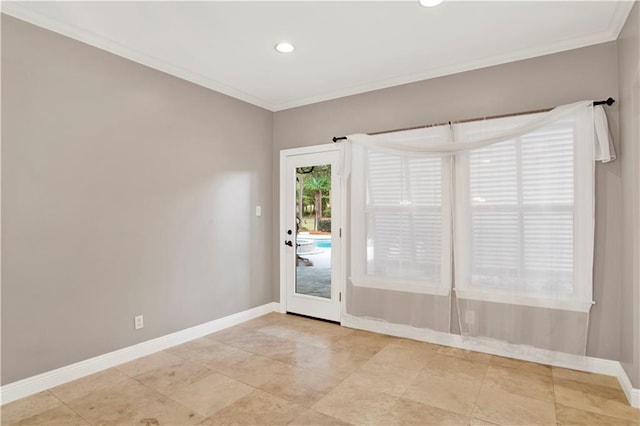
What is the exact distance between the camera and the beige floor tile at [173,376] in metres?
2.69

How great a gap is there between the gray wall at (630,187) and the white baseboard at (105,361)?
3.66 meters

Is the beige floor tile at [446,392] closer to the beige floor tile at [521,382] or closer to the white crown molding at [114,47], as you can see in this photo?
the beige floor tile at [521,382]

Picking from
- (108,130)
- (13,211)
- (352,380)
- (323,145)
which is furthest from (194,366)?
(323,145)

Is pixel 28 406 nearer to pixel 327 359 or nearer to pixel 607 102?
pixel 327 359

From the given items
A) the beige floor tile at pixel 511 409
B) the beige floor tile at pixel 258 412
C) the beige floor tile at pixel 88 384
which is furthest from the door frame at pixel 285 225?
the beige floor tile at pixel 88 384

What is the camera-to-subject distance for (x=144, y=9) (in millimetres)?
2527

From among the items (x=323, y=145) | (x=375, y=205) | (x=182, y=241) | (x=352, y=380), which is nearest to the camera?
(x=352, y=380)

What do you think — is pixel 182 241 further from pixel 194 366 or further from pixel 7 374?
pixel 7 374

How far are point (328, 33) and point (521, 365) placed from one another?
327 centimetres

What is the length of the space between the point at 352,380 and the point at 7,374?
248 cm

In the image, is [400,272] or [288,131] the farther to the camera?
[288,131]

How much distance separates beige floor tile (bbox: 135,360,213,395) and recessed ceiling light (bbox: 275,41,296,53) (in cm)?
286

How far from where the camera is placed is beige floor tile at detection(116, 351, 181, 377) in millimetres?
2952

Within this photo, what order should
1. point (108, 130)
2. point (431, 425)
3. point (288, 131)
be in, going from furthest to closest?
point (288, 131) → point (108, 130) → point (431, 425)
